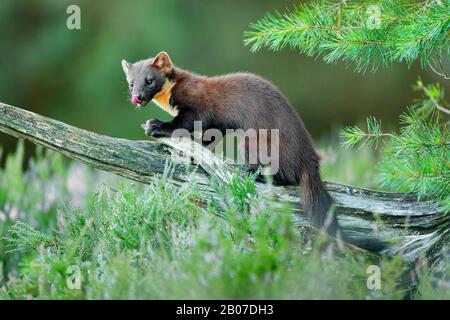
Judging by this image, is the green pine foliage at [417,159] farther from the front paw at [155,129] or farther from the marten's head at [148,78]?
the marten's head at [148,78]

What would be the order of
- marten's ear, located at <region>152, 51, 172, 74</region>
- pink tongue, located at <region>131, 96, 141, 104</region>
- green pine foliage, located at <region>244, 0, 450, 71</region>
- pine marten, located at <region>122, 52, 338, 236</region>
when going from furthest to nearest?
marten's ear, located at <region>152, 51, 172, 74</region>
pink tongue, located at <region>131, 96, 141, 104</region>
pine marten, located at <region>122, 52, 338, 236</region>
green pine foliage, located at <region>244, 0, 450, 71</region>

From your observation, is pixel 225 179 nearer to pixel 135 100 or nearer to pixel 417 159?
pixel 135 100

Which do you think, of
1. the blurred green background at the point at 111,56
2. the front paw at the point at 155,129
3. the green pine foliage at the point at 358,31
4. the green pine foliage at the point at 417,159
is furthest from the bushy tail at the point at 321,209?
the blurred green background at the point at 111,56

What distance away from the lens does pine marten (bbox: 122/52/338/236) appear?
4734mm

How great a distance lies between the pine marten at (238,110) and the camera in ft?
15.5

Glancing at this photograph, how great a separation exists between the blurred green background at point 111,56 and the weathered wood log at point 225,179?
21.6 feet

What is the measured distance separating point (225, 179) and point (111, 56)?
703 centimetres

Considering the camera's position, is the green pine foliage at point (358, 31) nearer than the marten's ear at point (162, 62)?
Yes

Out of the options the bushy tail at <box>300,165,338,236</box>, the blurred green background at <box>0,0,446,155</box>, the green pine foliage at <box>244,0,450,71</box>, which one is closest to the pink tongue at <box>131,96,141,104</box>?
the green pine foliage at <box>244,0,450,71</box>

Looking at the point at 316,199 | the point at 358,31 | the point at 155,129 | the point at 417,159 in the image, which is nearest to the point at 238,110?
the point at 155,129

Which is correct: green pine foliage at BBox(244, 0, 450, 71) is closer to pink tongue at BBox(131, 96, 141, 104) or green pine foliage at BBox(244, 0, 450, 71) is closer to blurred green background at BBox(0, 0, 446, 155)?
pink tongue at BBox(131, 96, 141, 104)

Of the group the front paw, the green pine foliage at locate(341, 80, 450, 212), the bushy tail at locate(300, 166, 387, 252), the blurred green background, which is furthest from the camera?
the blurred green background

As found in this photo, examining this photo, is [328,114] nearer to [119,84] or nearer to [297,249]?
[119,84]
